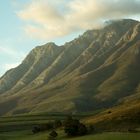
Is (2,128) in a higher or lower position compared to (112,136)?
higher

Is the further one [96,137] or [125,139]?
[96,137]

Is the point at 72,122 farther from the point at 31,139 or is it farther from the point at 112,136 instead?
the point at 112,136

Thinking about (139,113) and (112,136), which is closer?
(112,136)

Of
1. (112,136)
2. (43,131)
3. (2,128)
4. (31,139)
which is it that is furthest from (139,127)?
(2,128)

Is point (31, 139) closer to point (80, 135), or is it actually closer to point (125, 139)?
point (80, 135)

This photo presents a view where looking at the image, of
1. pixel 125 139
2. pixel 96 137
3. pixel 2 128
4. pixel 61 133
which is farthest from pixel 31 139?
pixel 2 128

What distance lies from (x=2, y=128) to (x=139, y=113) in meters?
71.0

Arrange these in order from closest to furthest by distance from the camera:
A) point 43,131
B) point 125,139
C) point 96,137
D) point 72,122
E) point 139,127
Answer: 1. point 125,139
2. point 96,137
3. point 139,127
4. point 72,122
5. point 43,131

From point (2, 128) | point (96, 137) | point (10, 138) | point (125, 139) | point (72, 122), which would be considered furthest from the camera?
point (2, 128)

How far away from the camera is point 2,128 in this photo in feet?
558

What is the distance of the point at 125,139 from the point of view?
85625 millimetres

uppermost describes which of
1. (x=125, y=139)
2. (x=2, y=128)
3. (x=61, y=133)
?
(x=2, y=128)

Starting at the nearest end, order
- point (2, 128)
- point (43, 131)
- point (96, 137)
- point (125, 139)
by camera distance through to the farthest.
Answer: point (125, 139) < point (96, 137) < point (43, 131) < point (2, 128)

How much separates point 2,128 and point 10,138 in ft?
168
